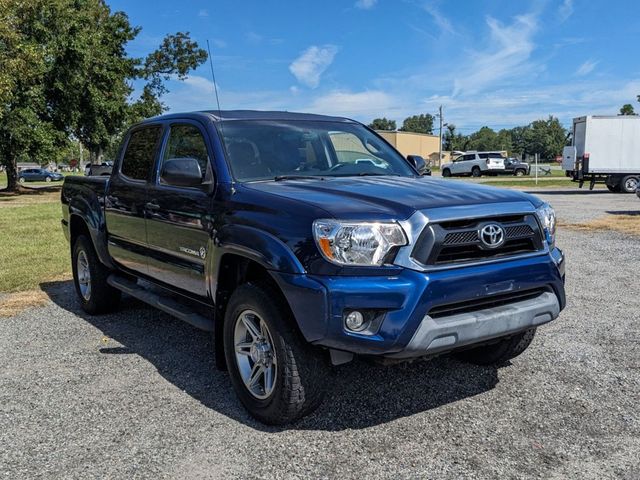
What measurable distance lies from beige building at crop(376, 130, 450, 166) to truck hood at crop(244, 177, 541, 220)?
78.6 metres

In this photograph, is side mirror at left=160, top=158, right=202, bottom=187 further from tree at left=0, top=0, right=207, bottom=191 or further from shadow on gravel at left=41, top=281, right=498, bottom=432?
tree at left=0, top=0, right=207, bottom=191

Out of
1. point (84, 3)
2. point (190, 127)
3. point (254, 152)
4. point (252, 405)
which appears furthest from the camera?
point (84, 3)

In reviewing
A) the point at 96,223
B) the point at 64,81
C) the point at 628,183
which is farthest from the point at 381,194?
the point at 64,81

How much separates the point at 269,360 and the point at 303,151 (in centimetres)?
171

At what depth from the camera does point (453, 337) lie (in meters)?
3.19

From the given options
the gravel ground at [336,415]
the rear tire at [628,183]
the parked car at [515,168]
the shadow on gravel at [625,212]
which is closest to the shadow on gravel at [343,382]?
the gravel ground at [336,415]

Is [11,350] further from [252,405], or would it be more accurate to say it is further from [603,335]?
[603,335]

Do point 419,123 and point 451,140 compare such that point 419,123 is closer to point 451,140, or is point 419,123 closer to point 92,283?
point 451,140

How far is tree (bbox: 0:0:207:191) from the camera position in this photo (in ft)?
84.0

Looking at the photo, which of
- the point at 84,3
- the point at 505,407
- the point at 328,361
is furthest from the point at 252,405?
the point at 84,3

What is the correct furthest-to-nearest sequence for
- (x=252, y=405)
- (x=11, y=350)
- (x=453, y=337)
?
(x=11, y=350)
(x=252, y=405)
(x=453, y=337)

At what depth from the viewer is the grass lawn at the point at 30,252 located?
8398mm

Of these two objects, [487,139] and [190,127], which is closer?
[190,127]

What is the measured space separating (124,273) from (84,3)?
30.3 meters
